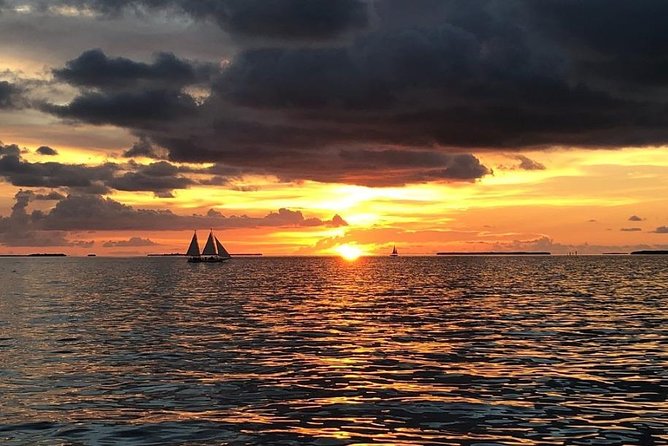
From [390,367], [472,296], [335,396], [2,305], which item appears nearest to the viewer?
[335,396]

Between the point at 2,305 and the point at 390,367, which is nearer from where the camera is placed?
the point at 390,367

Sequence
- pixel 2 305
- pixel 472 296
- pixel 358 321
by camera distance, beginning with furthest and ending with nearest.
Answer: pixel 472 296
pixel 2 305
pixel 358 321

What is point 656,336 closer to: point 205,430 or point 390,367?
point 390,367

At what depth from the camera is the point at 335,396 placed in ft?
93.3

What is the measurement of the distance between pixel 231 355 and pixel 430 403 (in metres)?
15.9

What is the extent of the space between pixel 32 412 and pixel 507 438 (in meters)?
16.6

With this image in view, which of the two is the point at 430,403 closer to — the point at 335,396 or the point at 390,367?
the point at 335,396

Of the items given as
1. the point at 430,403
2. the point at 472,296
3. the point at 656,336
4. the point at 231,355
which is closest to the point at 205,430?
the point at 430,403

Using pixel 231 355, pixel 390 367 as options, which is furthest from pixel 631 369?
pixel 231 355

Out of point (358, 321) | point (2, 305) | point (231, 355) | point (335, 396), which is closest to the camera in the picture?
point (335, 396)

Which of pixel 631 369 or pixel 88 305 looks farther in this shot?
pixel 88 305

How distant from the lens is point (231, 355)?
39.9 meters

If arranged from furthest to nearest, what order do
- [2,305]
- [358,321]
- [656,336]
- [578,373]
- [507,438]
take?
[2,305] < [358,321] < [656,336] < [578,373] < [507,438]

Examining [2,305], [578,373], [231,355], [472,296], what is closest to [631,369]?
[578,373]
